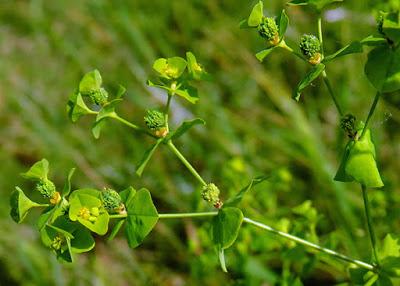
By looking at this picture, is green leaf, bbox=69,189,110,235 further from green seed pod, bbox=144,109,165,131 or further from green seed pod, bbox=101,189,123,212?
green seed pod, bbox=144,109,165,131

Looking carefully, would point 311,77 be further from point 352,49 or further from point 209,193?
point 209,193

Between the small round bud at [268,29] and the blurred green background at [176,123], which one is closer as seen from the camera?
the small round bud at [268,29]

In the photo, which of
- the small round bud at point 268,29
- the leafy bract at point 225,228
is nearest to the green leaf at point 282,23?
the small round bud at point 268,29

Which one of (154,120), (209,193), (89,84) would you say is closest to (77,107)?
(89,84)

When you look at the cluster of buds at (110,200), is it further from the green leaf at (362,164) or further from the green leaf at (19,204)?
the green leaf at (362,164)

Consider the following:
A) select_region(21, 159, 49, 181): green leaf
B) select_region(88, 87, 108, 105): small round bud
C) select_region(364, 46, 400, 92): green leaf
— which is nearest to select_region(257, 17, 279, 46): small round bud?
select_region(364, 46, 400, 92): green leaf
